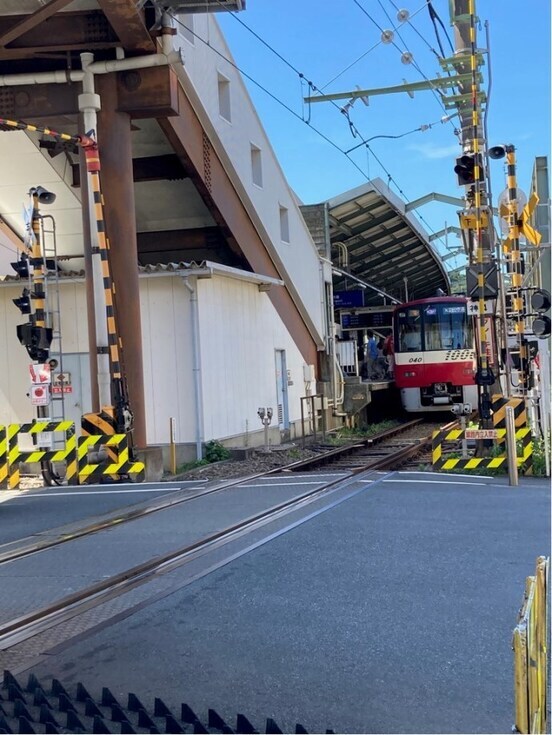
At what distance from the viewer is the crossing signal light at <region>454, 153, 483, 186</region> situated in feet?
39.7

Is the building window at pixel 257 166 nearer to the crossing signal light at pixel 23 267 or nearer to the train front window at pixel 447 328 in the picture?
the crossing signal light at pixel 23 267

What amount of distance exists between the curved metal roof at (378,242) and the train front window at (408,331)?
9.75 feet

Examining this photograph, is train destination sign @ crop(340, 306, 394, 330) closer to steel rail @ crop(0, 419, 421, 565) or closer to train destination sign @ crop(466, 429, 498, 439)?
steel rail @ crop(0, 419, 421, 565)

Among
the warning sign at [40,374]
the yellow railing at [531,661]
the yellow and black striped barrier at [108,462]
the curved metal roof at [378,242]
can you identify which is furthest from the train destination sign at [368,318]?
the yellow railing at [531,661]

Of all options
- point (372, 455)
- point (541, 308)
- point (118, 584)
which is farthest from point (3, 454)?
point (541, 308)

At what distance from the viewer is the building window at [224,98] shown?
1638 centimetres

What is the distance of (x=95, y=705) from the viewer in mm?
3668

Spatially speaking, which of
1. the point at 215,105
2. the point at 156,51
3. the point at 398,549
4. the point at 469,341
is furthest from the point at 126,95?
the point at 469,341

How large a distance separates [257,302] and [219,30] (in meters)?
5.71

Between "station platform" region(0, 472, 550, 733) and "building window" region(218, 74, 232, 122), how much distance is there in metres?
10.5

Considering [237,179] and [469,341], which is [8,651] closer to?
[237,179]

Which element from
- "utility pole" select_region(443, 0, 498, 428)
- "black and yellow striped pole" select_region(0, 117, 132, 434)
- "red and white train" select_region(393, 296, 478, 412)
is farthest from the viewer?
"red and white train" select_region(393, 296, 478, 412)

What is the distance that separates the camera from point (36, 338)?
12859 millimetres

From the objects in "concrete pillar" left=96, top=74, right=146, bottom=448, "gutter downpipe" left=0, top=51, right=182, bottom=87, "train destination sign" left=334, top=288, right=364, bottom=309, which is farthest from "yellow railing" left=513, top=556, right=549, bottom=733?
"train destination sign" left=334, top=288, right=364, bottom=309
